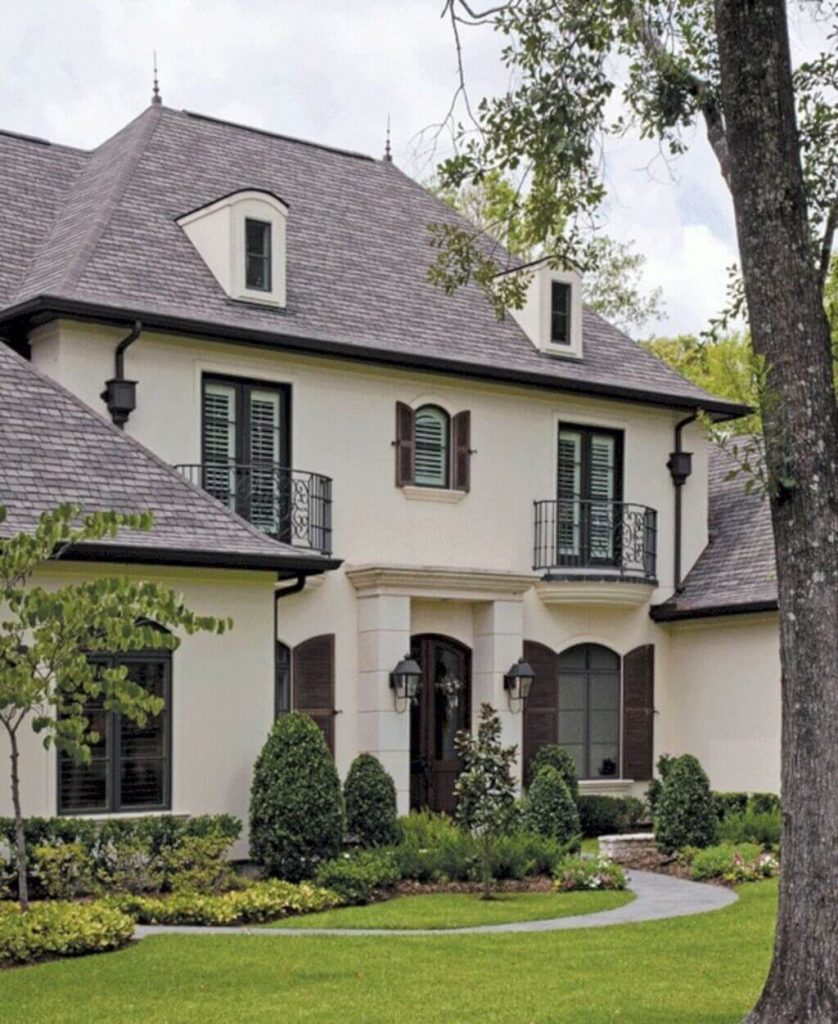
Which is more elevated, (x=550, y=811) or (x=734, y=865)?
(x=550, y=811)

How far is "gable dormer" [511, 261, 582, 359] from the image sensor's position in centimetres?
2267

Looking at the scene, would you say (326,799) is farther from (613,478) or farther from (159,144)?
(159,144)

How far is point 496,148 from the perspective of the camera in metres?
11.0

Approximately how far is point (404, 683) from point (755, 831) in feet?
14.1

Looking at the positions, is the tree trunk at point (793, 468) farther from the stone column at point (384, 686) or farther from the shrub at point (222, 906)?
the stone column at point (384, 686)

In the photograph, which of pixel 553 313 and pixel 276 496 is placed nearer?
pixel 276 496

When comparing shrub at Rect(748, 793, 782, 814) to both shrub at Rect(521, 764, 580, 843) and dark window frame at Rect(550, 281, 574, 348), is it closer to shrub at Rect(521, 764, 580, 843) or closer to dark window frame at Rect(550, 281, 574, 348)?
shrub at Rect(521, 764, 580, 843)

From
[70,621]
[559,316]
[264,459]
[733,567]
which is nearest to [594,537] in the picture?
[733,567]

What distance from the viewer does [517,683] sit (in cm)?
2120

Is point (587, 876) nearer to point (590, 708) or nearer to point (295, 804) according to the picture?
point (295, 804)

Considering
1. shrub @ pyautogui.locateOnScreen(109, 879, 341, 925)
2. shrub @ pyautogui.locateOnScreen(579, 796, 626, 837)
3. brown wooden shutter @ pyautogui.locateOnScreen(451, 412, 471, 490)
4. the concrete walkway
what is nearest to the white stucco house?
brown wooden shutter @ pyautogui.locateOnScreen(451, 412, 471, 490)

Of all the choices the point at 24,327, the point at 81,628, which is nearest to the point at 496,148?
the point at 81,628

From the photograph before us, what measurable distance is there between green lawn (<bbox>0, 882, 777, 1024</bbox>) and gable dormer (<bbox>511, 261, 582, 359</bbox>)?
10.8m

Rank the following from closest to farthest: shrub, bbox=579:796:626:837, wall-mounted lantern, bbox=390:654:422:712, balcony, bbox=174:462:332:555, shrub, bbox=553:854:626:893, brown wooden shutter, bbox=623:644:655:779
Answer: shrub, bbox=553:854:626:893 → balcony, bbox=174:462:332:555 → wall-mounted lantern, bbox=390:654:422:712 → shrub, bbox=579:796:626:837 → brown wooden shutter, bbox=623:644:655:779
